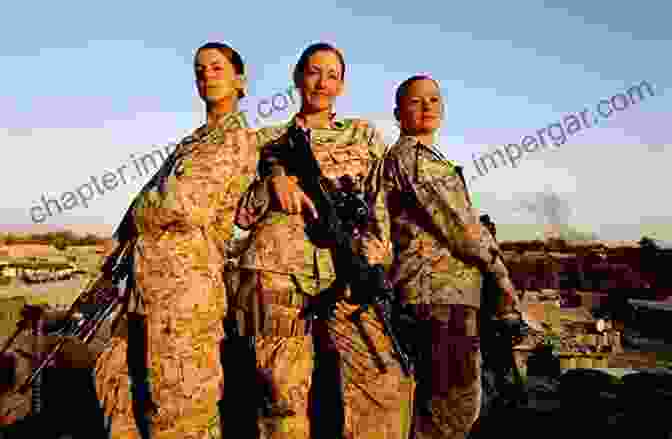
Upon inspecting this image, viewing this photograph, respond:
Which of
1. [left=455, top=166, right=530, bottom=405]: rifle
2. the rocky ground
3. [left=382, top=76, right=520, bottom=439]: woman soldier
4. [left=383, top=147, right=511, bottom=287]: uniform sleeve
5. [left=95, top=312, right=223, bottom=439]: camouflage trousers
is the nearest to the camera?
[left=95, top=312, right=223, bottom=439]: camouflage trousers

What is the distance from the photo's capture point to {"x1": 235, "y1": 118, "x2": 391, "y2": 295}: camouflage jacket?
3.25m

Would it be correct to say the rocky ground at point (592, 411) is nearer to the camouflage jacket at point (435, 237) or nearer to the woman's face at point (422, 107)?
the camouflage jacket at point (435, 237)

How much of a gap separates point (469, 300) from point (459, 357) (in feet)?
1.15

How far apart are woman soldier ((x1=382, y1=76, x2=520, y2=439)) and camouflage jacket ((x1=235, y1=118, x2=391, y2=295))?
15 centimetres

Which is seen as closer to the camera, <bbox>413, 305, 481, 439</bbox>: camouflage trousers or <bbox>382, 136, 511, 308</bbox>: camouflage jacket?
<bbox>413, 305, 481, 439</bbox>: camouflage trousers

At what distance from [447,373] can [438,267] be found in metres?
0.63

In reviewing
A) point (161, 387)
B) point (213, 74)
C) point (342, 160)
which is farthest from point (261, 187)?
point (161, 387)

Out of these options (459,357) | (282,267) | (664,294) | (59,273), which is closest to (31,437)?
(282,267)

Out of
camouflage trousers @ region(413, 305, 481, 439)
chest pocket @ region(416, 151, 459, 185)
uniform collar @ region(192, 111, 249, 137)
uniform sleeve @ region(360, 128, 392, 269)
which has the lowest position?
camouflage trousers @ region(413, 305, 481, 439)

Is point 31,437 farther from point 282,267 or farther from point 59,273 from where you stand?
point 59,273

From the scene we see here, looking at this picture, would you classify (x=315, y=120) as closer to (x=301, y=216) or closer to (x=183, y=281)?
(x=301, y=216)

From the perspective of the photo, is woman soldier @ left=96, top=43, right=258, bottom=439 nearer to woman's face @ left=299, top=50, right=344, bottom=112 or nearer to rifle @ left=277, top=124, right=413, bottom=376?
rifle @ left=277, top=124, right=413, bottom=376

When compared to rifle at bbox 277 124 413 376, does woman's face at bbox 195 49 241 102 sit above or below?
above

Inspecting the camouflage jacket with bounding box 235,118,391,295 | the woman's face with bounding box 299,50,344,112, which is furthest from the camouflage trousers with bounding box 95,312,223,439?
the woman's face with bounding box 299,50,344,112
